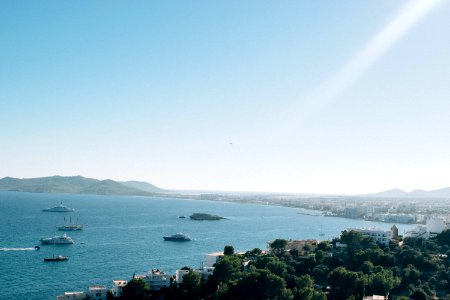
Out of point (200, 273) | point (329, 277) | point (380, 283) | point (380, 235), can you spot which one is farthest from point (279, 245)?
point (380, 283)

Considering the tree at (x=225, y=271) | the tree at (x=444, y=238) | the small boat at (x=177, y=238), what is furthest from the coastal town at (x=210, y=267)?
the small boat at (x=177, y=238)

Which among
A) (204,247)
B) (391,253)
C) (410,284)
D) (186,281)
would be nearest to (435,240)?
(391,253)

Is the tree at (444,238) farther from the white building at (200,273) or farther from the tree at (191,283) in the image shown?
the tree at (191,283)

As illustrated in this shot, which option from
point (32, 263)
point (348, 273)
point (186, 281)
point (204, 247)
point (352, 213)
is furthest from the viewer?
point (352, 213)

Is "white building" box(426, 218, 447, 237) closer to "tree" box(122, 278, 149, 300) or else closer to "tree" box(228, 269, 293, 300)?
"tree" box(228, 269, 293, 300)

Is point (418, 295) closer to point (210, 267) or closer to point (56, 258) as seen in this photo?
point (210, 267)

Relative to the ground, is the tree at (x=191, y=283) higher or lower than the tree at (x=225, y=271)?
lower

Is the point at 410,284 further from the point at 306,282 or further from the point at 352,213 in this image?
the point at 352,213

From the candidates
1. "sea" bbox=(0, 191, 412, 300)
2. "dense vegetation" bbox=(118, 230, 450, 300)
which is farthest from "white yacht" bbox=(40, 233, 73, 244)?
"dense vegetation" bbox=(118, 230, 450, 300)
